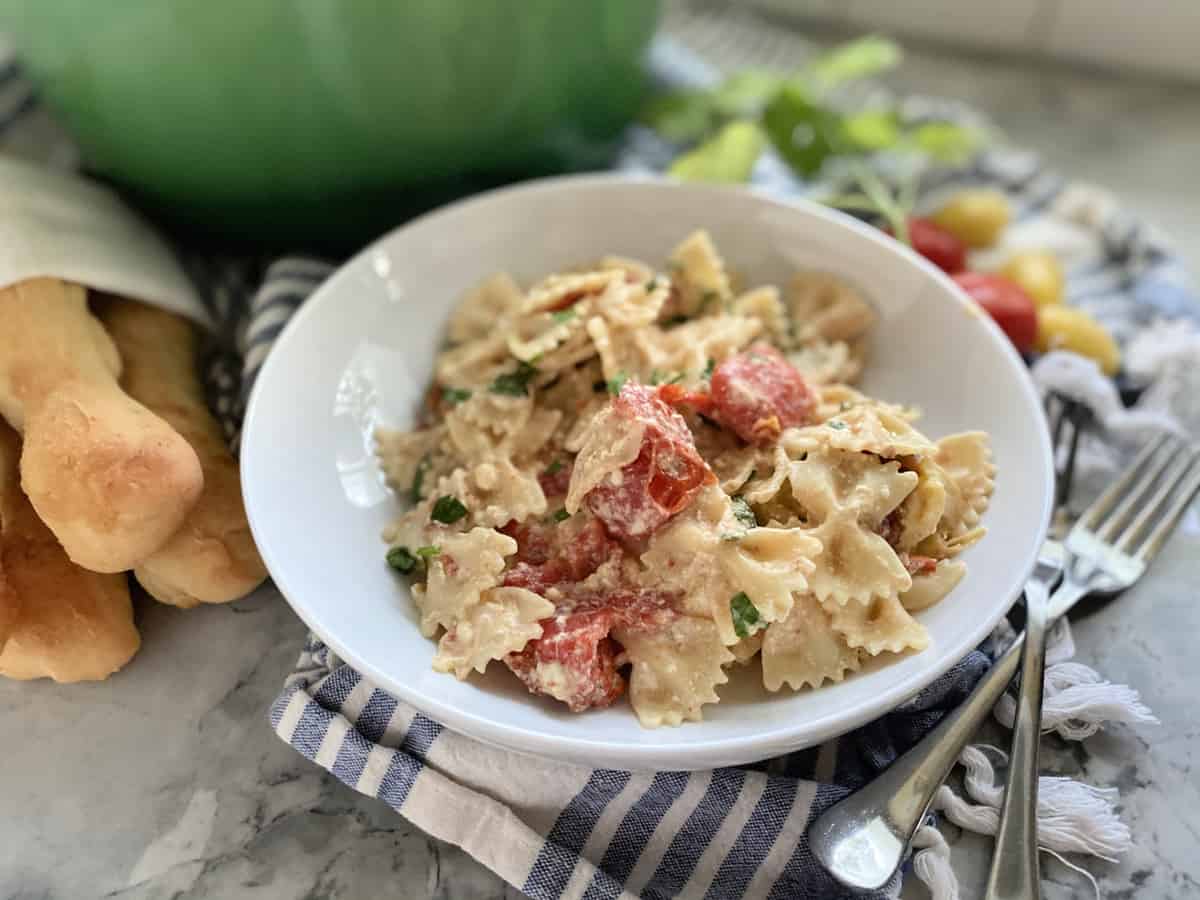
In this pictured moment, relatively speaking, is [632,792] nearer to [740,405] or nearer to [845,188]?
[740,405]

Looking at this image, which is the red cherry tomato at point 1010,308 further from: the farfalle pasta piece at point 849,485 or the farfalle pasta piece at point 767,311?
the farfalle pasta piece at point 849,485

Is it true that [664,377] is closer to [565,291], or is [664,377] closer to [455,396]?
[565,291]

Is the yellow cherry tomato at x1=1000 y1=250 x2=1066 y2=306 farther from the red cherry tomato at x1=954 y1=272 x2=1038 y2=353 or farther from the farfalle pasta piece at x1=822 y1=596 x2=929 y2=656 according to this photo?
the farfalle pasta piece at x1=822 y1=596 x2=929 y2=656

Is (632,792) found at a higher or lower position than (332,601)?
lower

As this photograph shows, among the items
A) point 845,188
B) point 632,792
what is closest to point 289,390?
point 632,792

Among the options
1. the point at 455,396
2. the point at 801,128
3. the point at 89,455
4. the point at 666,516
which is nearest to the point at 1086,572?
the point at 666,516

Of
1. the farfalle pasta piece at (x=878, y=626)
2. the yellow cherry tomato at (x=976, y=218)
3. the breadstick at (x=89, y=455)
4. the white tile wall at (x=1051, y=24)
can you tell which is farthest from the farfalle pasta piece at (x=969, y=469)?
the white tile wall at (x=1051, y=24)
